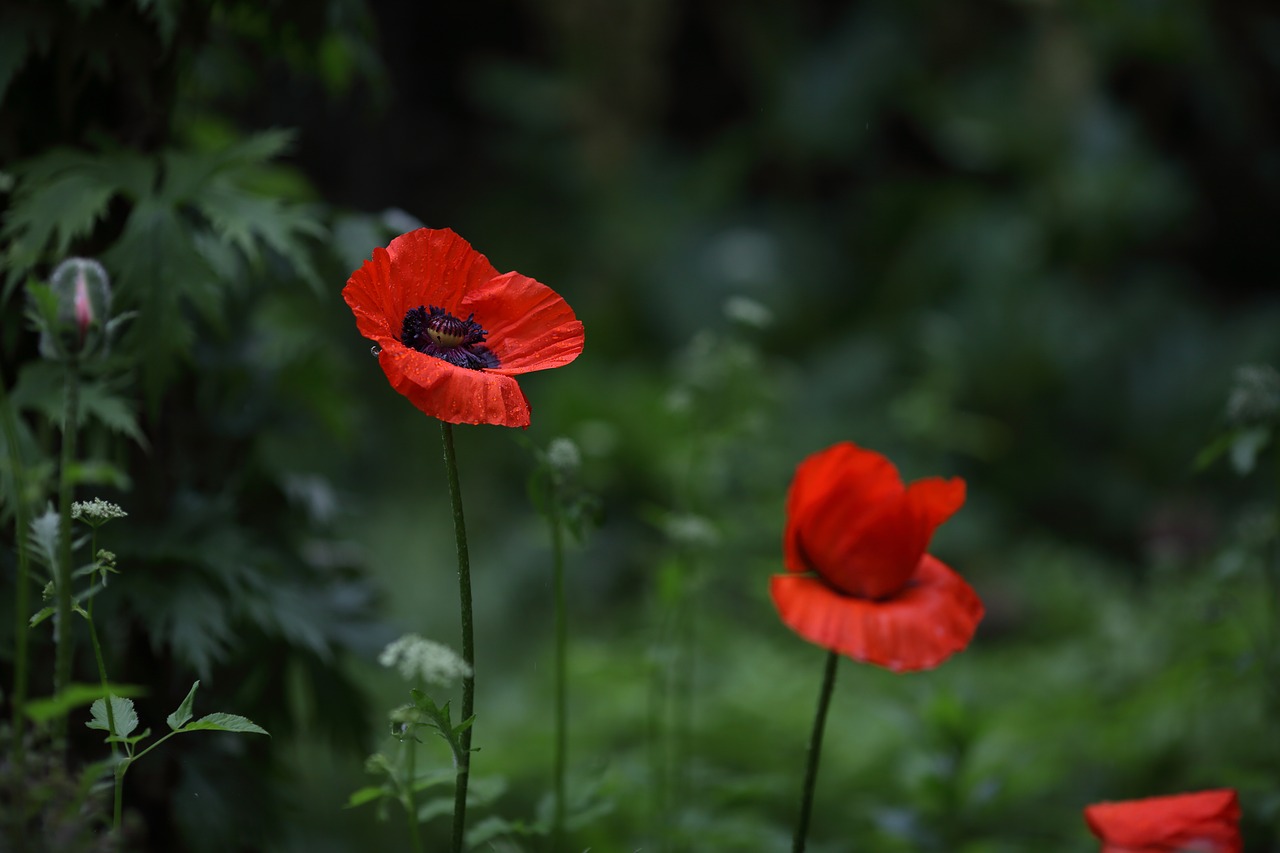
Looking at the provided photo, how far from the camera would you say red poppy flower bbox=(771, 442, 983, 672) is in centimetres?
94

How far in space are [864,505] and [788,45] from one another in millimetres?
4770

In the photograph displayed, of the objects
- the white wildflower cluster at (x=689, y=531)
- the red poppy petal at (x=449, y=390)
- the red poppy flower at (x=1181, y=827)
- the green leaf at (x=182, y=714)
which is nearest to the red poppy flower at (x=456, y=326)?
the red poppy petal at (x=449, y=390)

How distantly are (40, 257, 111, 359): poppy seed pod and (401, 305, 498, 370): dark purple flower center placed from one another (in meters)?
0.23

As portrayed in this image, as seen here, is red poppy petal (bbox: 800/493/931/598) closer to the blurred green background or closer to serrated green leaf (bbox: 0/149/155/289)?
the blurred green background

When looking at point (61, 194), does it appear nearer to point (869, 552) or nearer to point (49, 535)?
point (49, 535)

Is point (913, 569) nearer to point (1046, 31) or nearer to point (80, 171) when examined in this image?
point (80, 171)

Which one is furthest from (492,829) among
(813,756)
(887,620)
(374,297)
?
(374,297)

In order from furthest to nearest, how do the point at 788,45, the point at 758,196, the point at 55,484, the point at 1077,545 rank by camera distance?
the point at 758,196, the point at 788,45, the point at 1077,545, the point at 55,484

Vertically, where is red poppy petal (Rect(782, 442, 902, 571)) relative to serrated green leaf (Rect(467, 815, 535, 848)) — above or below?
above

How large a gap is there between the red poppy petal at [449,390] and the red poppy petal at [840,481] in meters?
0.30

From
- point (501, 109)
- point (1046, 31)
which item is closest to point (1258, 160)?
point (1046, 31)

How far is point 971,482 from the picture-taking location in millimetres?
4277

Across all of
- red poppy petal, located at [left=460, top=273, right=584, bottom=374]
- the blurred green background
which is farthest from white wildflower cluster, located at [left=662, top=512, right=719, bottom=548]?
red poppy petal, located at [left=460, top=273, right=584, bottom=374]

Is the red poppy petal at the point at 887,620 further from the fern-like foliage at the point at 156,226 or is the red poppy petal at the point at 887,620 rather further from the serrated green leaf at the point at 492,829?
the fern-like foliage at the point at 156,226
